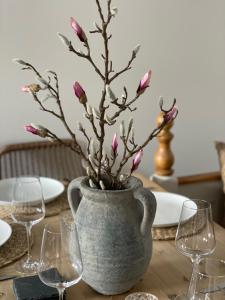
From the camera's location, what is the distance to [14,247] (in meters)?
1.18

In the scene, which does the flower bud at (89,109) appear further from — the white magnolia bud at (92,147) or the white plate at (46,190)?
the white plate at (46,190)

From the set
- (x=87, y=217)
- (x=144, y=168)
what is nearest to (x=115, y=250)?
(x=87, y=217)

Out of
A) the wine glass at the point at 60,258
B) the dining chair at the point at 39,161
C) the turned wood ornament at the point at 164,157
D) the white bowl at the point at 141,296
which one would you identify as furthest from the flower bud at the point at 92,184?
the dining chair at the point at 39,161

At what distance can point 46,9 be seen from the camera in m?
2.10

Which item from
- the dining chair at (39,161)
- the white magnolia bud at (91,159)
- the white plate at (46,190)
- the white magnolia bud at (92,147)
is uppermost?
the white magnolia bud at (92,147)

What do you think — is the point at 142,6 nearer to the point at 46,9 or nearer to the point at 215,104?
the point at 46,9

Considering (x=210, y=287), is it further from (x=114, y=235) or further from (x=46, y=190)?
(x=46, y=190)

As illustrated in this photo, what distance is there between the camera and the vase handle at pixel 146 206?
95 centimetres

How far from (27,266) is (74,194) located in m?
0.22

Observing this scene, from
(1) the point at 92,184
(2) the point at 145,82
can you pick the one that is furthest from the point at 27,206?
(2) the point at 145,82

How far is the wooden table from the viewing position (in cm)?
99

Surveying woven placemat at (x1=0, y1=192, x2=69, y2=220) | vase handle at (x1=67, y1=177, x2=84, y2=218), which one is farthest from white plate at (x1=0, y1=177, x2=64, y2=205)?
vase handle at (x1=67, y1=177, x2=84, y2=218)

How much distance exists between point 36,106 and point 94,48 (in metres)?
0.40

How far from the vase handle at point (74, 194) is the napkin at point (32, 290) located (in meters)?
0.17
